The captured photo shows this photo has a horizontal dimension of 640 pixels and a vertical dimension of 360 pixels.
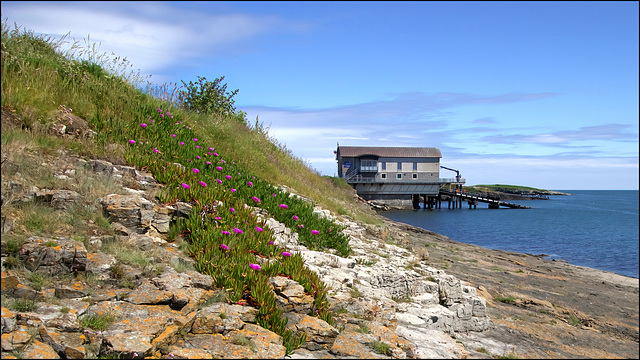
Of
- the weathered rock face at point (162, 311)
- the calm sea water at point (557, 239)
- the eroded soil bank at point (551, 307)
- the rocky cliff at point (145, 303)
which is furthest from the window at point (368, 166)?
the weathered rock face at point (162, 311)

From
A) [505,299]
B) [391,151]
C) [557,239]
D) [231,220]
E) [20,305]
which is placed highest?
[391,151]

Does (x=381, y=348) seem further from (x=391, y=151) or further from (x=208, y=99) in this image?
(x=391, y=151)

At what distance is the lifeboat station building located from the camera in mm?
68312

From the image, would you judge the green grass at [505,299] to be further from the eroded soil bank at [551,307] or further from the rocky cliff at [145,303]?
the rocky cliff at [145,303]

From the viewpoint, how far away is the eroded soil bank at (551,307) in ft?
29.6

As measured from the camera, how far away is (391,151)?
7031 centimetres

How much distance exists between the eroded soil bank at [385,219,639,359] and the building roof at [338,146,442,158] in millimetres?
45720

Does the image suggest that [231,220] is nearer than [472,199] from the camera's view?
Yes

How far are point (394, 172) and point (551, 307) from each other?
2216 inches

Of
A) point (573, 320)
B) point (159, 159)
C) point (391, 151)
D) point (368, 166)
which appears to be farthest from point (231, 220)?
point (391, 151)

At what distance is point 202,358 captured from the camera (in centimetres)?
441

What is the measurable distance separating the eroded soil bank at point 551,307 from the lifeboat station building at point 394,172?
144 ft

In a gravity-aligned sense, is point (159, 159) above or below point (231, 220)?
above

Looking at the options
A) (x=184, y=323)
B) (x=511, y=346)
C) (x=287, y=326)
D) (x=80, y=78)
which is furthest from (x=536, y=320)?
(x=80, y=78)
